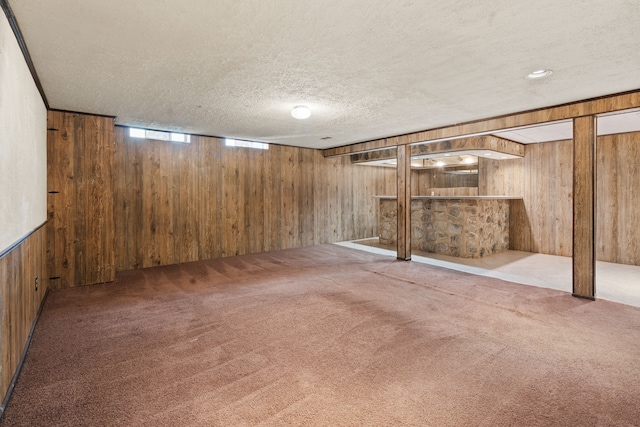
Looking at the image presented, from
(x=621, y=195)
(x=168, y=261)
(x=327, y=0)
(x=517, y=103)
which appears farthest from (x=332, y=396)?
(x=621, y=195)

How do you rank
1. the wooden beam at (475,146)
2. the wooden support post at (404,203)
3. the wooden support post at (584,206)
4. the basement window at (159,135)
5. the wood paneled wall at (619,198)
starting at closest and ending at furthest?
the wooden support post at (584,206), the basement window at (159,135), the wood paneled wall at (619,198), the wooden beam at (475,146), the wooden support post at (404,203)

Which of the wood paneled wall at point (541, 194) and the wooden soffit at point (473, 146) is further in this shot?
the wood paneled wall at point (541, 194)

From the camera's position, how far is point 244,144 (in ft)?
21.0

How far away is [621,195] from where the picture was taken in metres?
5.47

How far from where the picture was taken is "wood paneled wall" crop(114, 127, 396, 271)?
5172 millimetres

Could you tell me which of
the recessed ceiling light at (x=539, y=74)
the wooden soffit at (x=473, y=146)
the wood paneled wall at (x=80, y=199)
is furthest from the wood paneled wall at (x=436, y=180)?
the wood paneled wall at (x=80, y=199)

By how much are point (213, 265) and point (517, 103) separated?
5210mm

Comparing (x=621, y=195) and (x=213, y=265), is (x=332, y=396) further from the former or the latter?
(x=621, y=195)

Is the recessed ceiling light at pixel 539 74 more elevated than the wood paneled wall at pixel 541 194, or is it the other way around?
the recessed ceiling light at pixel 539 74

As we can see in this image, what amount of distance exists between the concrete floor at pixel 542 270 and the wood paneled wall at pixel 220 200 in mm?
1911

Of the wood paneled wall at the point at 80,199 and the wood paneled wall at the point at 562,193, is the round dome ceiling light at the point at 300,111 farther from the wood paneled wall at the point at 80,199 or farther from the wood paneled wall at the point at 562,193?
the wood paneled wall at the point at 562,193

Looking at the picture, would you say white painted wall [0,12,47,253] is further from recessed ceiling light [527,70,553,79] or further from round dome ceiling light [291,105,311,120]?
recessed ceiling light [527,70,553,79]

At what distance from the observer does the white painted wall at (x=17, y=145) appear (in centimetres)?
183

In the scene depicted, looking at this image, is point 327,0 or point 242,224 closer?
point 327,0
